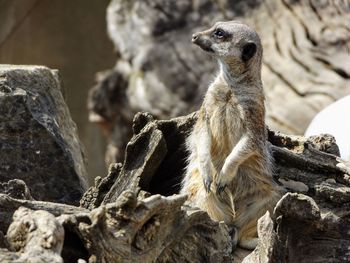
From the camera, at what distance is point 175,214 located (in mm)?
3121

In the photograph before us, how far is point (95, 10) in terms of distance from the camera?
10.7m

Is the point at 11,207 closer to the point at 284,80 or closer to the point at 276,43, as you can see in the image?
the point at 284,80

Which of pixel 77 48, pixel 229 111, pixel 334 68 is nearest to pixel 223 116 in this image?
pixel 229 111

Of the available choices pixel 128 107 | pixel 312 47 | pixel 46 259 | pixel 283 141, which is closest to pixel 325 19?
pixel 312 47

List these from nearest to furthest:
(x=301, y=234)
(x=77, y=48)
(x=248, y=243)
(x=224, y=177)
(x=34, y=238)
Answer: (x=34, y=238) < (x=301, y=234) < (x=248, y=243) < (x=224, y=177) < (x=77, y=48)

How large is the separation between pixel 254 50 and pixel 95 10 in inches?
263

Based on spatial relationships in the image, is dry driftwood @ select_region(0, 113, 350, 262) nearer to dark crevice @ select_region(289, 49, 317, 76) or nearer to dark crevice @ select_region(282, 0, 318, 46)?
dark crevice @ select_region(289, 49, 317, 76)

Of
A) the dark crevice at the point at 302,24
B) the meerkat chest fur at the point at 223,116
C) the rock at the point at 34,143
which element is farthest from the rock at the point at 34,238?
the dark crevice at the point at 302,24

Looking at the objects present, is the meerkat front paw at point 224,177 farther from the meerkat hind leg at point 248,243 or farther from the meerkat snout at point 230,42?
the meerkat snout at point 230,42

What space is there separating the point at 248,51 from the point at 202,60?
3934 millimetres

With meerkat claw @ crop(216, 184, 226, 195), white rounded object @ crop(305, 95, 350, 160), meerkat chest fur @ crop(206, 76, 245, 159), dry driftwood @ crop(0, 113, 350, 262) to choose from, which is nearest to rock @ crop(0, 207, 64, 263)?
dry driftwood @ crop(0, 113, 350, 262)

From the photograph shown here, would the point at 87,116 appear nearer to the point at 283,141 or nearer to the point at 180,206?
the point at 283,141

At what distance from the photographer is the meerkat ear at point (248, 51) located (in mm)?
4211

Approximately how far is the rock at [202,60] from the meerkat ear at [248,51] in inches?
128
